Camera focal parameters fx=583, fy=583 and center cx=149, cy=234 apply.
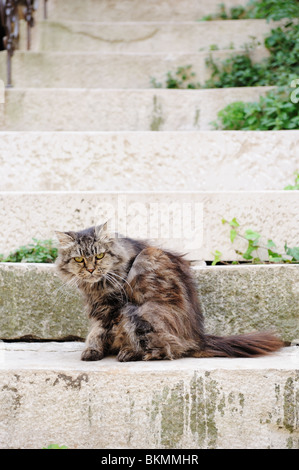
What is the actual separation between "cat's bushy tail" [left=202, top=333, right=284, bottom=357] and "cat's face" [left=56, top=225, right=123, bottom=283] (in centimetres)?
51

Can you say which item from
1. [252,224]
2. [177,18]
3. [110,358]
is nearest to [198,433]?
[110,358]

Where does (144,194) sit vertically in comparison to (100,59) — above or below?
below

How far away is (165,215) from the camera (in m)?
2.92

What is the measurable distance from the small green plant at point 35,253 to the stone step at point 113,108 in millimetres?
1508

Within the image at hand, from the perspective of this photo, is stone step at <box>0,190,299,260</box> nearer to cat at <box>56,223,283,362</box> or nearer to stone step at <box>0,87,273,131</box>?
cat at <box>56,223,283,362</box>

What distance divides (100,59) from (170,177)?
174 centimetres

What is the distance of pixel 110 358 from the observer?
2314mm

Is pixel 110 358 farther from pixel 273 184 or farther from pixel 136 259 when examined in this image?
pixel 273 184

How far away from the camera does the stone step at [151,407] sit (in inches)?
77.1

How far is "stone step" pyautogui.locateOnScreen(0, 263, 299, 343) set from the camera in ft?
8.37

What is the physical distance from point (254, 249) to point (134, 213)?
0.62 metres

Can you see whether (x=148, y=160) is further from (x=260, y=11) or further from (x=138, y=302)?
(x=260, y=11)

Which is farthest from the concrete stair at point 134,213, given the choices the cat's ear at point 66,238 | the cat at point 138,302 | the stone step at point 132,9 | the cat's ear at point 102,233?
the stone step at point 132,9

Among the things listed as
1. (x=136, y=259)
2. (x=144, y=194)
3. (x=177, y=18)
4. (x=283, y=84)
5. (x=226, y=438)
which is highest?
(x=177, y=18)
